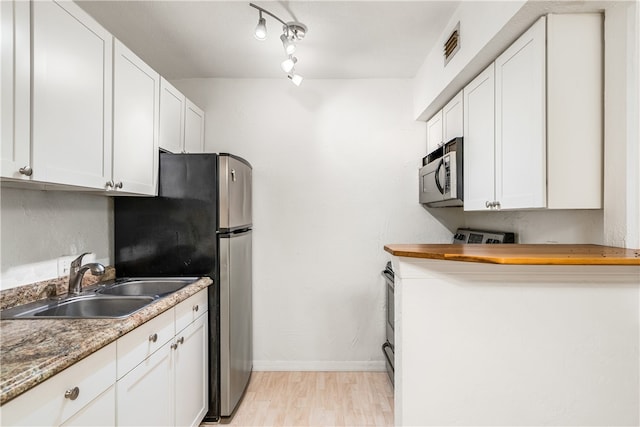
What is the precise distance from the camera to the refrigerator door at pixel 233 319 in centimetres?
219

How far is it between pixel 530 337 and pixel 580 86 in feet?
3.44

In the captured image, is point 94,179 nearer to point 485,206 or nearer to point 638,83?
point 485,206

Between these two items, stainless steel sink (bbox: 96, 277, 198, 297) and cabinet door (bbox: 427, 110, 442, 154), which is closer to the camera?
stainless steel sink (bbox: 96, 277, 198, 297)

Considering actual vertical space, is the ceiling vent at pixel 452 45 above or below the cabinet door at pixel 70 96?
above

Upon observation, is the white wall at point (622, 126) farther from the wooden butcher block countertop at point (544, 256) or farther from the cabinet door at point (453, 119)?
the cabinet door at point (453, 119)

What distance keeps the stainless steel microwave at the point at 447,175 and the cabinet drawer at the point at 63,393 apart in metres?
1.99

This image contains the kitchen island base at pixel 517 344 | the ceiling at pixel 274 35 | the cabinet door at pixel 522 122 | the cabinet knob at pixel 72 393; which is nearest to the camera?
the cabinet knob at pixel 72 393

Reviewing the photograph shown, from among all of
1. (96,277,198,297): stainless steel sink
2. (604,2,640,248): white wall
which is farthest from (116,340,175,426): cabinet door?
(604,2,640,248): white wall

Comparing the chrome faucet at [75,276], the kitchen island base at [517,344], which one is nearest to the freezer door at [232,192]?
the chrome faucet at [75,276]

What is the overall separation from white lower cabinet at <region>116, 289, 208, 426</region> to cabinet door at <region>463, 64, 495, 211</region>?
177cm

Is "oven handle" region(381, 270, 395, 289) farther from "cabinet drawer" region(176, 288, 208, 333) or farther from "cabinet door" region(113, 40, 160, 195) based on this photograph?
"cabinet door" region(113, 40, 160, 195)

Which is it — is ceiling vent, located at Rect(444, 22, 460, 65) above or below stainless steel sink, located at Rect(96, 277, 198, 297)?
above

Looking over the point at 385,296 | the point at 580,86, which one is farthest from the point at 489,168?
the point at 385,296

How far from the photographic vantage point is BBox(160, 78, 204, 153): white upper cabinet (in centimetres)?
222
